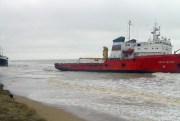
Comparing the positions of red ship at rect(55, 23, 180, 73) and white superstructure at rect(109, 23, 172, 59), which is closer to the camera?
red ship at rect(55, 23, 180, 73)

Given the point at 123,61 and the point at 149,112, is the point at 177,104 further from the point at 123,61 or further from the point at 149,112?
the point at 123,61

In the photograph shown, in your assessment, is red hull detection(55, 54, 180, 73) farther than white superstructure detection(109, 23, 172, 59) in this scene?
No

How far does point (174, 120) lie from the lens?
10.3 m

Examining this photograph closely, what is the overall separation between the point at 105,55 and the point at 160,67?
1467 cm

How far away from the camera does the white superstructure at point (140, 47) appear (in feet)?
148

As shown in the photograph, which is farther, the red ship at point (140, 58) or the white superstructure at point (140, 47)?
the white superstructure at point (140, 47)

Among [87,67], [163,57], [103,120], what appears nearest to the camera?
[103,120]

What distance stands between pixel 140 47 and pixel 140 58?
4072 mm

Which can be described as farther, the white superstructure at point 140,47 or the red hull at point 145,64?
the white superstructure at point 140,47

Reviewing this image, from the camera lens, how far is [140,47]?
153ft

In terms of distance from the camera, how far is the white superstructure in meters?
45.0

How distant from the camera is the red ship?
4075 centimetres

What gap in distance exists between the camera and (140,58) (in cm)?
4284

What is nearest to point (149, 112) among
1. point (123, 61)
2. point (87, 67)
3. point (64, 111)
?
point (64, 111)
